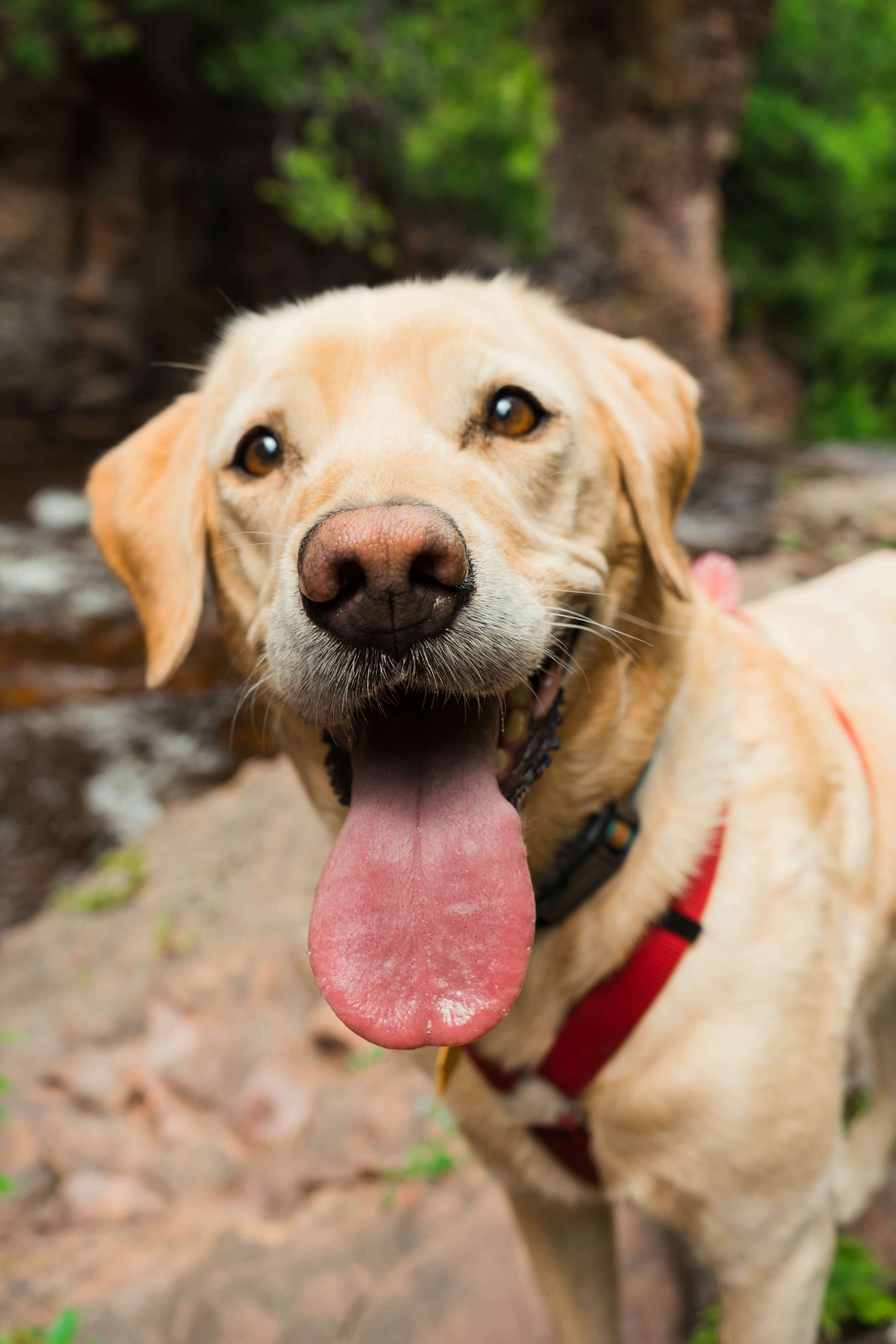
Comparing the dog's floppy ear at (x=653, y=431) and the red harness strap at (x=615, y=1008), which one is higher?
the dog's floppy ear at (x=653, y=431)

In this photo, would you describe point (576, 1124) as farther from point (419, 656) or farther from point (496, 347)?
point (496, 347)

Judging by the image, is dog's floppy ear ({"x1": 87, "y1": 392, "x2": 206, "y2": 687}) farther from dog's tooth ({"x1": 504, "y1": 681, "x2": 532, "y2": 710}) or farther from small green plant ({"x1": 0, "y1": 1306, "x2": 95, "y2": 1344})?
small green plant ({"x1": 0, "y1": 1306, "x2": 95, "y2": 1344})

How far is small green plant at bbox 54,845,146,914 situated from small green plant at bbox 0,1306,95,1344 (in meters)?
2.11

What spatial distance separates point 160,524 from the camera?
189 centimetres

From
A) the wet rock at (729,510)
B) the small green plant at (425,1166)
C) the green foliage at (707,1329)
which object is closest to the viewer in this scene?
the green foliage at (707,1329)

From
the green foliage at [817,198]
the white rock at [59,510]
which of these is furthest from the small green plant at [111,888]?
the green foliage at [817,198]

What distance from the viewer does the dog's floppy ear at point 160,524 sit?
1.83m

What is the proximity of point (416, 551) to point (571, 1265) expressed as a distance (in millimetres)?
1581

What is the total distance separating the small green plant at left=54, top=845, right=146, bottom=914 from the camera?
438cm

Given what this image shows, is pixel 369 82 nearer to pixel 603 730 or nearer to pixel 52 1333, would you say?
pixel 603 730

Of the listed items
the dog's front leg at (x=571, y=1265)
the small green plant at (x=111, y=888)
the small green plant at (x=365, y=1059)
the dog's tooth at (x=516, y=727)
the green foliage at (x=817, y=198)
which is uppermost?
the green foliage at (x=817, y=198)

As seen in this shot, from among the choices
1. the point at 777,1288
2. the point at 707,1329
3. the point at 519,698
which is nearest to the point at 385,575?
the point at 519,698

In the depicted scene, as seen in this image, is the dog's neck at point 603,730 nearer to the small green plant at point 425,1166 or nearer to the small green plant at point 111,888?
the small green plant at point 425,1166

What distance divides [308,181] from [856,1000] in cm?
1011
